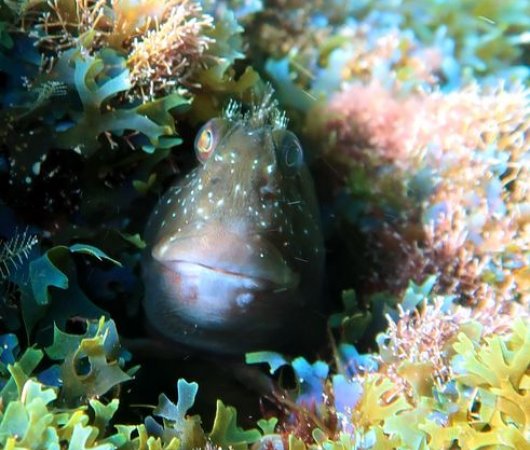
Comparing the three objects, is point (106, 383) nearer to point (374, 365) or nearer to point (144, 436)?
point (144, 436)

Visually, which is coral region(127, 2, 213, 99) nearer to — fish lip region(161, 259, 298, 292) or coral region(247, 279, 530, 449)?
fish lip region(161, 259, 298, 292)

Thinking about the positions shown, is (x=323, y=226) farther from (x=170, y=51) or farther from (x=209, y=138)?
(x=170, y=51)

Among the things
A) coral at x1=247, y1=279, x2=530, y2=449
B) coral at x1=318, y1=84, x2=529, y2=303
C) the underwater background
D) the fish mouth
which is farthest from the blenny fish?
coral at x1=318, y1=84, x2=529, y2=303

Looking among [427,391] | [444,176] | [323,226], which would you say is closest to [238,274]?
[427,391]

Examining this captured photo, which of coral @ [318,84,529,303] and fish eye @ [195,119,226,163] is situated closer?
fish eye @ [195,119,226,163]

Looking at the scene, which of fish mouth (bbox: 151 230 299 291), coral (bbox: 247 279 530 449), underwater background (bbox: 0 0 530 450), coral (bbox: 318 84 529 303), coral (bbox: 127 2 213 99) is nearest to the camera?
coral (bbox: 247 279 530 449)

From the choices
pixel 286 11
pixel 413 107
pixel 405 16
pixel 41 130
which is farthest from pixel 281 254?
pixel 405 16
